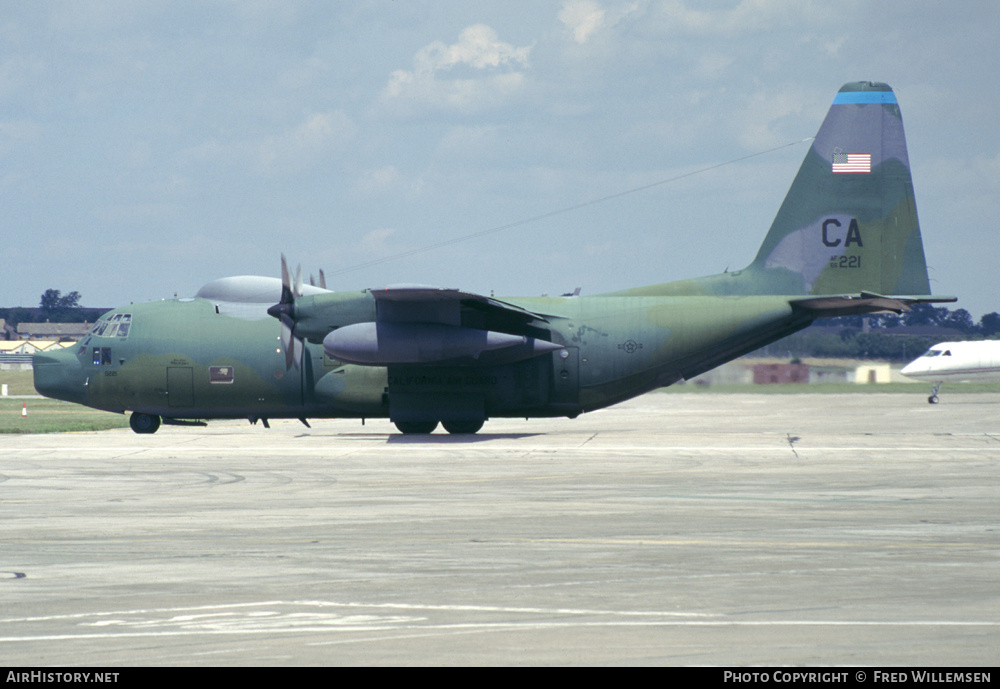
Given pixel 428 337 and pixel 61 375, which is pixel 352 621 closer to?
pixel 428 337

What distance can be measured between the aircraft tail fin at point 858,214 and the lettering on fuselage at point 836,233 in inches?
1.1

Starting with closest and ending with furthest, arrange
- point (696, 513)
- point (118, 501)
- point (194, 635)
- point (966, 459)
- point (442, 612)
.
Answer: point (194, 635), point (442, 612), point (696, 513), point (118, 501), point (966, 459)

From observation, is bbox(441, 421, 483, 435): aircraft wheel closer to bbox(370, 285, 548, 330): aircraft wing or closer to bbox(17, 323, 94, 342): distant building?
bbox(370, 285, 548, 330): aircraft wing

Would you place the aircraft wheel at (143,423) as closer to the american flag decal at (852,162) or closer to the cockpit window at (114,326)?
the cockpit window at (114,326)

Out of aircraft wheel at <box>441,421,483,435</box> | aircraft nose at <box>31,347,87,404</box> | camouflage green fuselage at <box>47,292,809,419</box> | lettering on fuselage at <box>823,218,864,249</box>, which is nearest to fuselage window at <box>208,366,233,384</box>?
camouflage green fuselage at <box>47,292,809,419</box>

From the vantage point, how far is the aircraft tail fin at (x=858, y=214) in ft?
95.1

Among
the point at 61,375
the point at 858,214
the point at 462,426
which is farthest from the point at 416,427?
the point at 858,214

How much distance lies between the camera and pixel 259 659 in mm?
7152

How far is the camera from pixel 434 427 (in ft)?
98.7

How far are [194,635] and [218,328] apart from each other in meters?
22.4

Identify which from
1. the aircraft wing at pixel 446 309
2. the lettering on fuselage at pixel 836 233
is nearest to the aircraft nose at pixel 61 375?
the aircraft wing at pixel 446 309

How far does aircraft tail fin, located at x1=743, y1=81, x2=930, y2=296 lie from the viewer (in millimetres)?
28984
